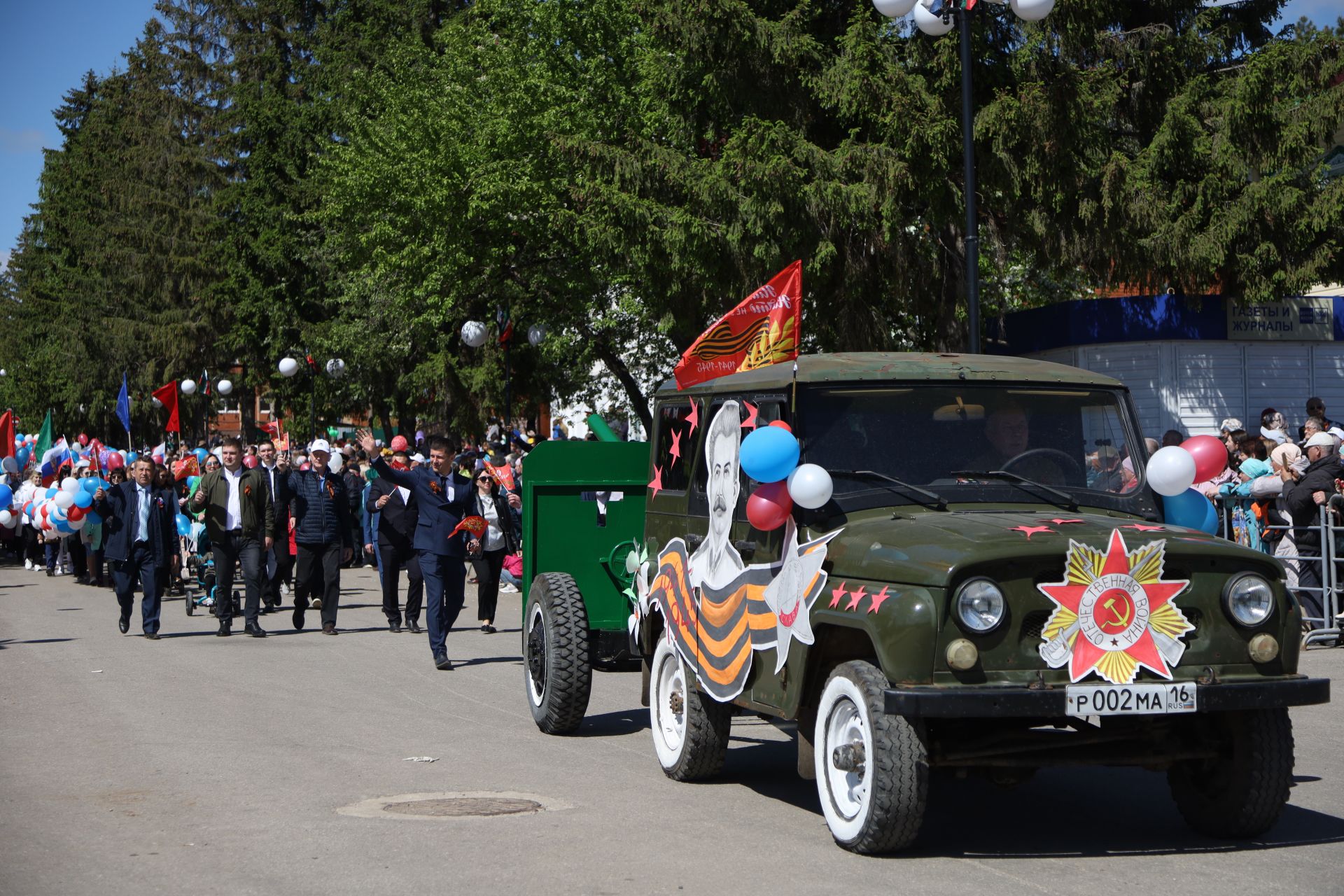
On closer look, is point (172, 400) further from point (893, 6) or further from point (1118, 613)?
point (1118, 613)

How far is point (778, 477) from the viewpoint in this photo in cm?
673

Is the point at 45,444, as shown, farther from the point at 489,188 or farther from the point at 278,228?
the point at 278,228

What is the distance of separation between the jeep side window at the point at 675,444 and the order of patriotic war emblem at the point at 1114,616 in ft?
8.92

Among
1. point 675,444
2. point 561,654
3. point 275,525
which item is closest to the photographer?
point 675,444

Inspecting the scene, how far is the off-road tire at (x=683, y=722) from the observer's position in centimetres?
791

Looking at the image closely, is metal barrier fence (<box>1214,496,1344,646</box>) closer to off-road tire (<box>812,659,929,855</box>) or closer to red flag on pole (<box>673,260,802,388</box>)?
red flag on pole (<box>673,260,802,388</box>)

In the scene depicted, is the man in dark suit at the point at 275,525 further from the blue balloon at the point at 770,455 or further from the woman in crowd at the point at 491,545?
the blue balloon at the point at 770,455

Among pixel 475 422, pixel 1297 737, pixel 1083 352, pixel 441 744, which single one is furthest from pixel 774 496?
pixel 475 422

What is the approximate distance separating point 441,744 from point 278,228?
39619mm

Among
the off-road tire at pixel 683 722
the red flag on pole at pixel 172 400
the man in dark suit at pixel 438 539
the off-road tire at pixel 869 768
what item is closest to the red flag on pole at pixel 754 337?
the off-road tire at pixel 683 722

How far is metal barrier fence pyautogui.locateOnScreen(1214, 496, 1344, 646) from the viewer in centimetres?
1365

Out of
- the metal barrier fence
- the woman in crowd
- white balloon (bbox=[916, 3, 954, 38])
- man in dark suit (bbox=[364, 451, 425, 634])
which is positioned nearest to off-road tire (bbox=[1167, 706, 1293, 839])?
the metal barrier fence

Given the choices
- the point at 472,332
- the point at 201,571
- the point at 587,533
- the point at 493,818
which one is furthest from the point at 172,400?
the point at 493,818

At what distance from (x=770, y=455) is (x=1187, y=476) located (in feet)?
6.14
